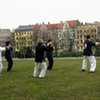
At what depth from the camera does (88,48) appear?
484 inches

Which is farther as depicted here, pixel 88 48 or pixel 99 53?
Result: pixel 99 53

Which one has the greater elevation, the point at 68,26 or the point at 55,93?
the point at 68,26

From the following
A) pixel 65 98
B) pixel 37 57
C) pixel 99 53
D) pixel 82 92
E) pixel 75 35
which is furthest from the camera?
pixel 75 35

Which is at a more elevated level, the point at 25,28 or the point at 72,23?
the point at 72,23

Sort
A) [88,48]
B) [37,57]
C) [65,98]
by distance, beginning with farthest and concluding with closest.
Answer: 1. [88,48]
2. [37,57]
3. [65,98]

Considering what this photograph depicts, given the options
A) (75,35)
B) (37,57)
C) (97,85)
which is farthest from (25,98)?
(75,35)

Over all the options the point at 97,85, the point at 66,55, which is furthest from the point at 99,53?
the point at 97,85

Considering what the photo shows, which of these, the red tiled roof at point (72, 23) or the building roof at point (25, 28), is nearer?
the red tiled roof at point (72, 23)

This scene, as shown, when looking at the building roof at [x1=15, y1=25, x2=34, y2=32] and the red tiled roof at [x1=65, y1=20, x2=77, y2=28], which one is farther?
the building roof at [x1=15, y1=25, x2=34, y2=32]

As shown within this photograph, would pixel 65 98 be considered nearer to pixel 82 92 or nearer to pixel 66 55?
pixel 82 92

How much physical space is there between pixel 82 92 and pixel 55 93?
96 centimetres

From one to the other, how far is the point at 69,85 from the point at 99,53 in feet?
167

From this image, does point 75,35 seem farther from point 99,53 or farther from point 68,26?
point 99,53

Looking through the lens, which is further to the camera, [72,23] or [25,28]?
[25,28]
